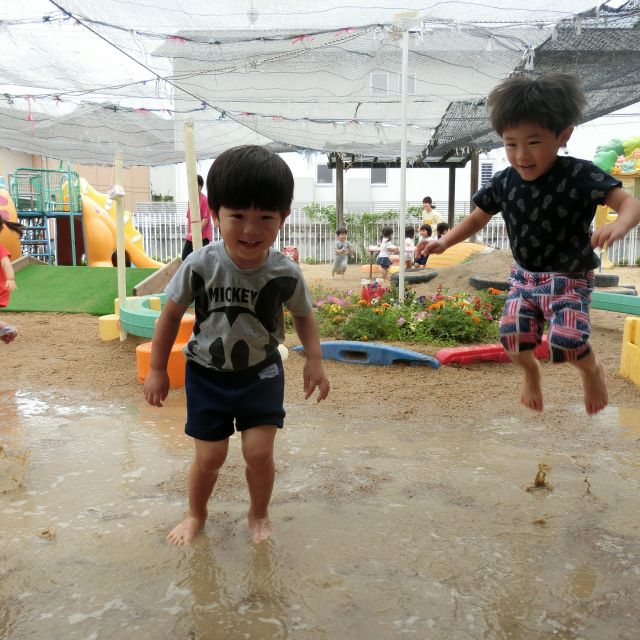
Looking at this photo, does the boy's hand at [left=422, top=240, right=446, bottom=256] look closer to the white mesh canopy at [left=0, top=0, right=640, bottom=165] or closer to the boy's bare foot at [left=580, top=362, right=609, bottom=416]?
the boy's bare foot at [left=580, top=362, right=609, bottom=416]

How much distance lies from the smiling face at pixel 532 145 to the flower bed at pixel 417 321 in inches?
156

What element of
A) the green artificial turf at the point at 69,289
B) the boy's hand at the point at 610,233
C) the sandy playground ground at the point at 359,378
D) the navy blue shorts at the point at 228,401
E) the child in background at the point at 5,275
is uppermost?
the boy's hand at the point at 610,233

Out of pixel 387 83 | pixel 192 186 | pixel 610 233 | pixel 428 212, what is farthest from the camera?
pixel 428 212

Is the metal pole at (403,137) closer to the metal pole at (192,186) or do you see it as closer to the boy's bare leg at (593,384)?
the metal pole at (192,186)

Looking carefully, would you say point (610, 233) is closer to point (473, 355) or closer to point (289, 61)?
point (473, 355)

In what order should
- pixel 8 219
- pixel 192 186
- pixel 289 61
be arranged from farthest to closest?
pixel 8 219, pixel 289 61, pixel 192 186

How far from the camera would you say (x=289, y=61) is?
845 cm

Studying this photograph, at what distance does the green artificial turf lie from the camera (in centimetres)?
868

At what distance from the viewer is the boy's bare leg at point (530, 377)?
2.76 meters

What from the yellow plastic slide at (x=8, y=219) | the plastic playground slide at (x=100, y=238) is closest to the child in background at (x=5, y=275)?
the yellow plastic slide at (x=8, y=219)

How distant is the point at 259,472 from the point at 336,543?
391 millimetres

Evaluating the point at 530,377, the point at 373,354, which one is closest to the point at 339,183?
the point at 373,354

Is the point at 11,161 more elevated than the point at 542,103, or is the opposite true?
the point at 11,161

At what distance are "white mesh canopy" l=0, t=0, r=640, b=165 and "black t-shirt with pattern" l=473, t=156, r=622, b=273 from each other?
15.5ft
